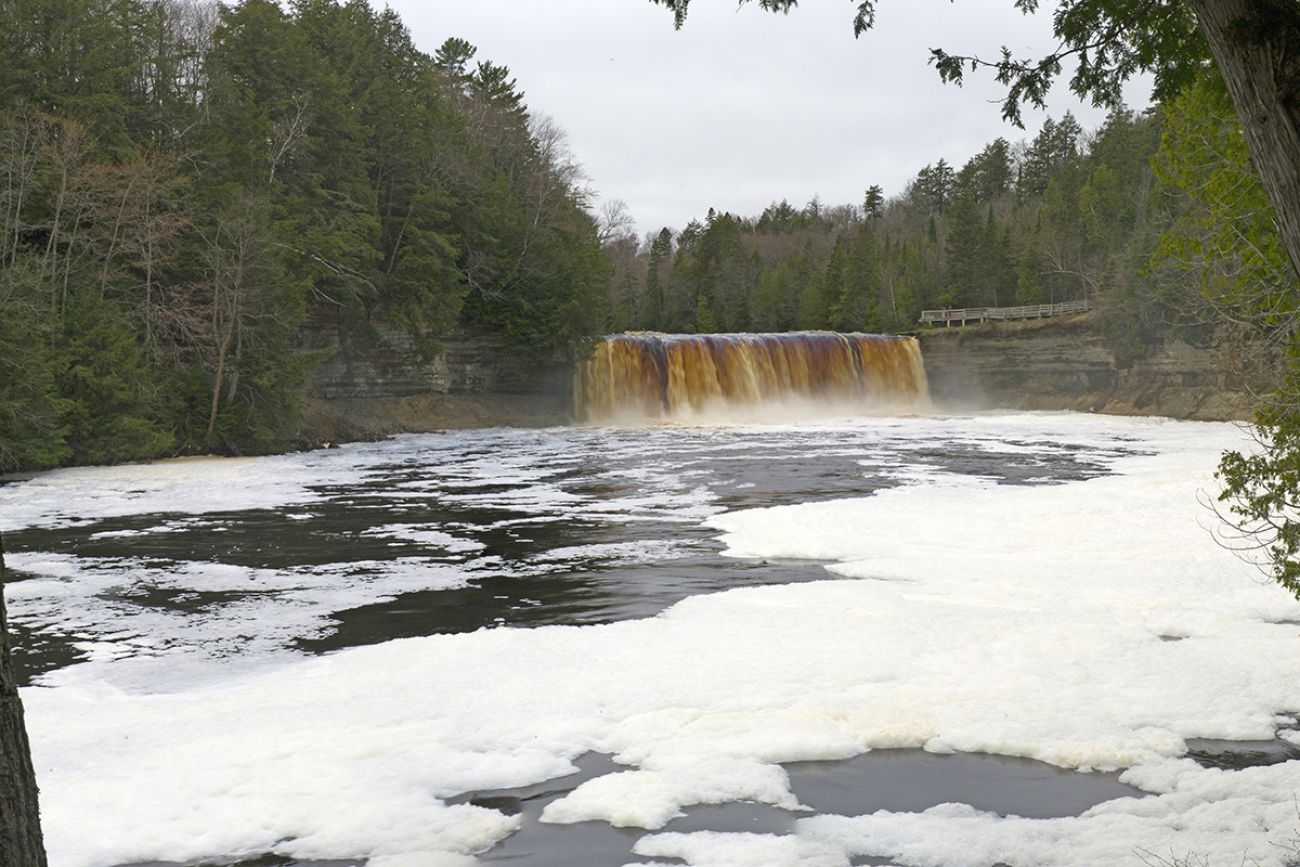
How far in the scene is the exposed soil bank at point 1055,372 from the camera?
5362 cm

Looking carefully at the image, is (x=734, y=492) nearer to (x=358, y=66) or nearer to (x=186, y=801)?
(x=186, y=801)

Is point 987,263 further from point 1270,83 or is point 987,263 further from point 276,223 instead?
point 1270,83

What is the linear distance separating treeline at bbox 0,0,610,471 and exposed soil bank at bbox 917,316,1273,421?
23.9 m

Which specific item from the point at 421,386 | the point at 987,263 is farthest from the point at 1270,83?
the point at 987,263

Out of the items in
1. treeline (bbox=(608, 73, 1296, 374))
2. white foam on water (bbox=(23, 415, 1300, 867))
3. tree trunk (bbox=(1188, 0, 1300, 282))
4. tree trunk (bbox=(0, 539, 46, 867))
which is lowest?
white foam on water (bbox=(23, 415, 1300, 867))

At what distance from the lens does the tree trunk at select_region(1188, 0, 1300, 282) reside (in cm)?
403

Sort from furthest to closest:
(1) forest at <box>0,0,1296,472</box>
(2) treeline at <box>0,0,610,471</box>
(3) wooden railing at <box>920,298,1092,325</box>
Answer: (3) wooden railing at <box>920,298,1092,325</box> → (2) treeline at <box>0,0,610,471</box> → (1) forest at <box>0,0,1296,472</box>

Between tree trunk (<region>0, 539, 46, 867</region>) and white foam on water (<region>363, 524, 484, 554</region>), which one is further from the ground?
tree trunk (<region>0, 539, 46, 867</region>)

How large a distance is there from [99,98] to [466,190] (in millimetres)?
18666

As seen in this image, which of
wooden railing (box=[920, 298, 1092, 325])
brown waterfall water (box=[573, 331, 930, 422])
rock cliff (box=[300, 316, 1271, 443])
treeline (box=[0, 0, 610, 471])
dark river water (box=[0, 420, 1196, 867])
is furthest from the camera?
wooden railing (box=[920, 298, 1092, 325])

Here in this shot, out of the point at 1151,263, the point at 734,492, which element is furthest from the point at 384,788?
the point at 734,492

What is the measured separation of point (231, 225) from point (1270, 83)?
111 feet

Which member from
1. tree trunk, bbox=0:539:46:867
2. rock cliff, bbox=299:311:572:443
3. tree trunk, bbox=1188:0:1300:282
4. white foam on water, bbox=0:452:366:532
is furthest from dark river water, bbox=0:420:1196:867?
rock cliff, bbox=299:311:572:443

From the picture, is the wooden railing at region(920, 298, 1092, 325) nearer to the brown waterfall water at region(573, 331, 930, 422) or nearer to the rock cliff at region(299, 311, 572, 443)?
the brown waterfall water at region(573, 331, 930, 422)
